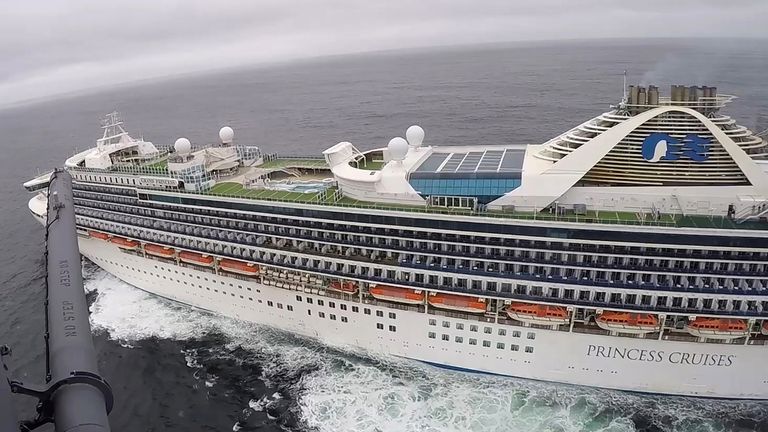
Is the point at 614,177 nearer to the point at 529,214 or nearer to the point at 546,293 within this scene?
the point at 529,214

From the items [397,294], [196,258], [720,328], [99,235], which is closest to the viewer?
[720,328]

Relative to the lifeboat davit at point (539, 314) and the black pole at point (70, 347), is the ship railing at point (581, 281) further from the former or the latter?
the black pole at point (70, 347)

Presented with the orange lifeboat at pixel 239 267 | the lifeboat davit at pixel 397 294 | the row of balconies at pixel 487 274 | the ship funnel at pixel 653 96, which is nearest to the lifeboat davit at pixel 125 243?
the row of balconies at pixel 487 274

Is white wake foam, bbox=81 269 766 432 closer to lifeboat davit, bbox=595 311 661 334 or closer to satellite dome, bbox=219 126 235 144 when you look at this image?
lifeboat davit, bbox=595 311 661 334

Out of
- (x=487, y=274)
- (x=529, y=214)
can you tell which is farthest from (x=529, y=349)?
(x=529, y=214)

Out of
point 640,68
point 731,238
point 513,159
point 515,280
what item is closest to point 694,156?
point 731,238

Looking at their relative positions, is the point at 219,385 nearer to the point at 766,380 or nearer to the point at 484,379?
the point at 484,379
